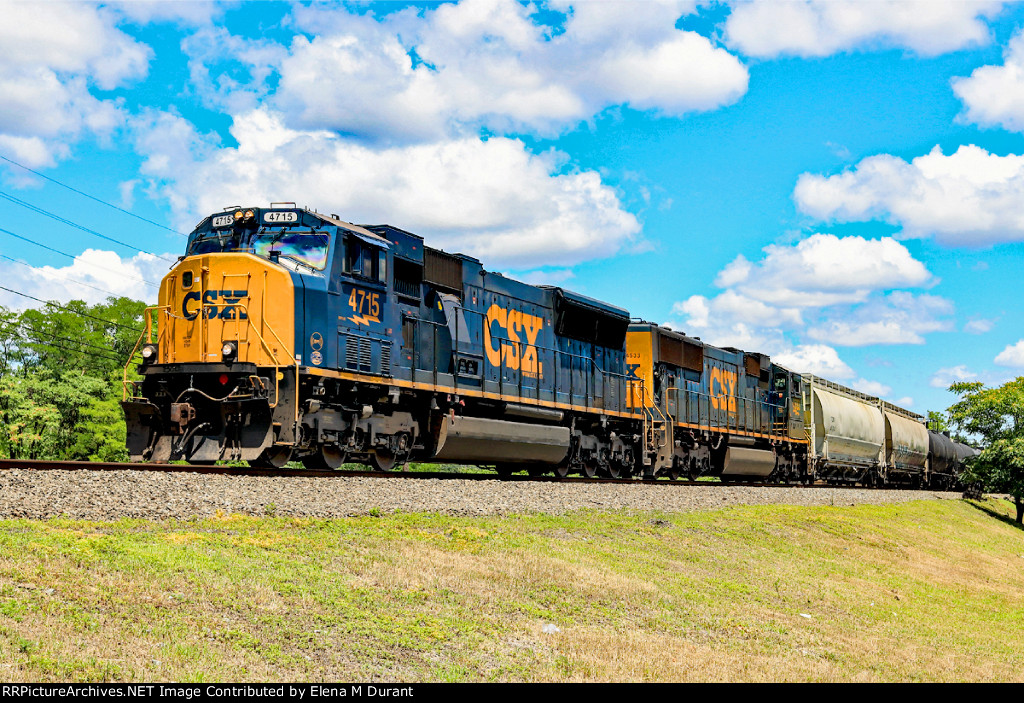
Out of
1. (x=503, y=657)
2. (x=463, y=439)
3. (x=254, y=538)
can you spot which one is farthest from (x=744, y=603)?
(x=463, y=439)

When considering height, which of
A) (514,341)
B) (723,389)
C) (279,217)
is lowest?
(723,389)

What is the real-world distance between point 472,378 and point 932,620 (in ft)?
30.6

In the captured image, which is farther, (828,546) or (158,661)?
(828,546)

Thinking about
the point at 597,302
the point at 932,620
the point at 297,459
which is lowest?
the point at 932,620

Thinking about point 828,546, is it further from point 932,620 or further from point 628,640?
point 628,640

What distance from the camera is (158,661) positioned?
19.7ft

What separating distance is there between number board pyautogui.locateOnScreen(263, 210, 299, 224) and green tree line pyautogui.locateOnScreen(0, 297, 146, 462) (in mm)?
36543

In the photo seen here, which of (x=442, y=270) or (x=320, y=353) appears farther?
(x=442, y=270)

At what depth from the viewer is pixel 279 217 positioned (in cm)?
1520

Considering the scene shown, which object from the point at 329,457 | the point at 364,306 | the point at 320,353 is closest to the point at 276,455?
the point at 329,457

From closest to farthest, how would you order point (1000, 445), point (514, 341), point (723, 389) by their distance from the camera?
point (514, 341), point (723, 389), point (1000, 445)

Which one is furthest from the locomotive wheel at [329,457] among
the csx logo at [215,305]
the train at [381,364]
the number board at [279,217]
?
the number board at [279,217]

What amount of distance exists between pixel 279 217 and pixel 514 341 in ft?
21.5

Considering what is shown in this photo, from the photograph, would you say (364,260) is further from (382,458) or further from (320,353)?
(382,458)
